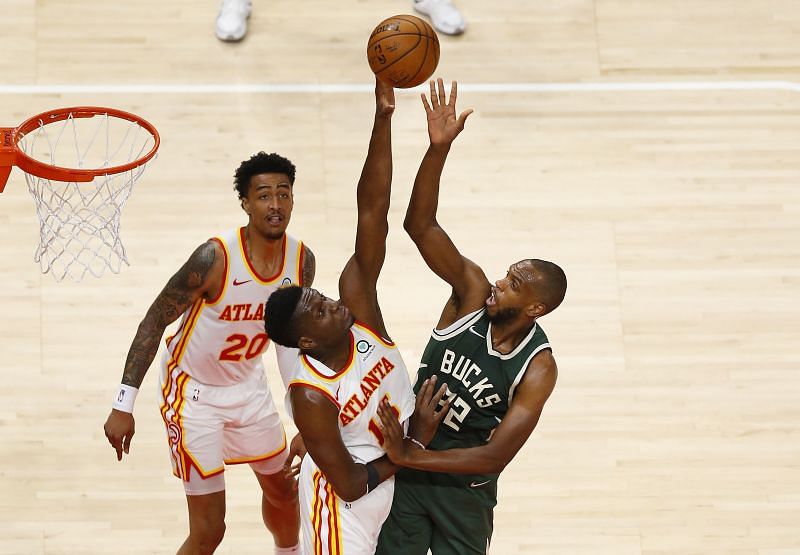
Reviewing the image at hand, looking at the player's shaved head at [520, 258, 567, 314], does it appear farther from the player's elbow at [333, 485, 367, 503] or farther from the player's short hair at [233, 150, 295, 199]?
the player's short hair at [233, 150, 295, 199]

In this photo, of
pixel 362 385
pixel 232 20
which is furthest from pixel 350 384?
pixel 232 20

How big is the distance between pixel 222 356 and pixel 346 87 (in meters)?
2.61

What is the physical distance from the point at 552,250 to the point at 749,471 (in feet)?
5.02

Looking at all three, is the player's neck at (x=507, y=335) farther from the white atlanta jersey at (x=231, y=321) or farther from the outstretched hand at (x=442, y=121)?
the white atlanta jersey at (x=231, y=321)

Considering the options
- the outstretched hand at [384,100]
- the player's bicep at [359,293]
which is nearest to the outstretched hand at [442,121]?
the outstretched hand at [384,100]

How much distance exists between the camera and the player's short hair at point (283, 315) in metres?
3.56

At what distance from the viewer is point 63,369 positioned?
19.3 ft

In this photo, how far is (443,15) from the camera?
6887 millimetres

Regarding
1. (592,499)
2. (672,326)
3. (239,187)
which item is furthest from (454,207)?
(239,187)

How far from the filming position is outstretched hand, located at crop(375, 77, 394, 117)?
3.80 meters

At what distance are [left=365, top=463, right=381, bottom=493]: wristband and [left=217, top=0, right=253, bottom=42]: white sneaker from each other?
3679 millimetres

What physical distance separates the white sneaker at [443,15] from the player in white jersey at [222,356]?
8.69 ft

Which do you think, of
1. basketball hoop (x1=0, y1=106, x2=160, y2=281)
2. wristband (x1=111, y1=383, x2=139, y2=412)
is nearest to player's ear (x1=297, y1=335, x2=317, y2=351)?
wristband (x1=111, y1=383, x2=139, y2=412)

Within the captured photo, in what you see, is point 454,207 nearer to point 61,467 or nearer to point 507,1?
point 507,1
